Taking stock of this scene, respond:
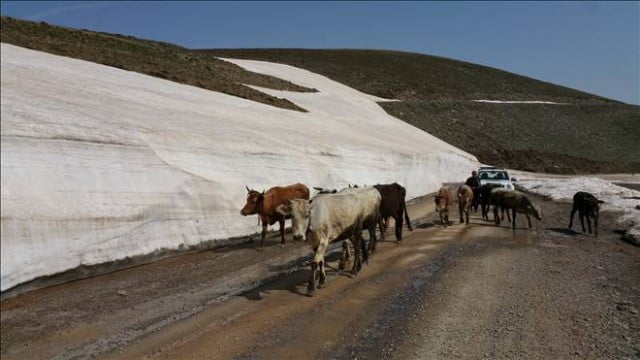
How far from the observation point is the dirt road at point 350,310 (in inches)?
355

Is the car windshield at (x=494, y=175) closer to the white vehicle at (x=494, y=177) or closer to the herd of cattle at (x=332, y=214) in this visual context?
the white vehicle at (x=494, y=177)

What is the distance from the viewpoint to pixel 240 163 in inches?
911

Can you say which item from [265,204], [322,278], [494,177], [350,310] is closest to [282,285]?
[322,278]

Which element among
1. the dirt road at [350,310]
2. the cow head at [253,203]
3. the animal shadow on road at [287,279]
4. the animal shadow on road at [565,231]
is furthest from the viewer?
the animal shadow on road at [565,231]

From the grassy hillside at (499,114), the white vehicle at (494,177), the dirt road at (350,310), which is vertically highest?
the grassy hillside at (499,114)

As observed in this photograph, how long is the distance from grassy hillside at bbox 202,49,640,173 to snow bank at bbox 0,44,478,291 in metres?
39.3

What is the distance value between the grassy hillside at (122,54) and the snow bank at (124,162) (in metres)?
2.90

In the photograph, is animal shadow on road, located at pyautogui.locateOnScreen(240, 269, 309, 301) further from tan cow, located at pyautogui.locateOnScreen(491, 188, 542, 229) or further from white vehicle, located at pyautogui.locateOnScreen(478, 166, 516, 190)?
white vehicle, located at pyautogui.locateOnScreen(478, 166, 516, 190)

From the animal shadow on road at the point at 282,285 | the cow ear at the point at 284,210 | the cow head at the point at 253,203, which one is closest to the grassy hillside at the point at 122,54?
the cow head at the point at 253,203

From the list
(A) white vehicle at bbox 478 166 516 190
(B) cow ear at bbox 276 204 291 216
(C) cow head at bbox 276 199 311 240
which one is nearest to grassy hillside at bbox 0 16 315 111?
(A) white vehicle at bbox 478 166 516 190

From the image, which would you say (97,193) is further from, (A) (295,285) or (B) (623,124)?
(B) (623,124)

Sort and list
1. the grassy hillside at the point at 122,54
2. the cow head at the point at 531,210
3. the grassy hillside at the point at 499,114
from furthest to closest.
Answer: the grassy hillside at the point at 499,114 → the grassy hillside at the point at 122,54 → the cow head at the point at 531,210

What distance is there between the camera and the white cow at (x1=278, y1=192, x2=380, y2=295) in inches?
498

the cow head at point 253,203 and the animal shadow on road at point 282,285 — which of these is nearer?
the animal shadow on road at point 282,285
